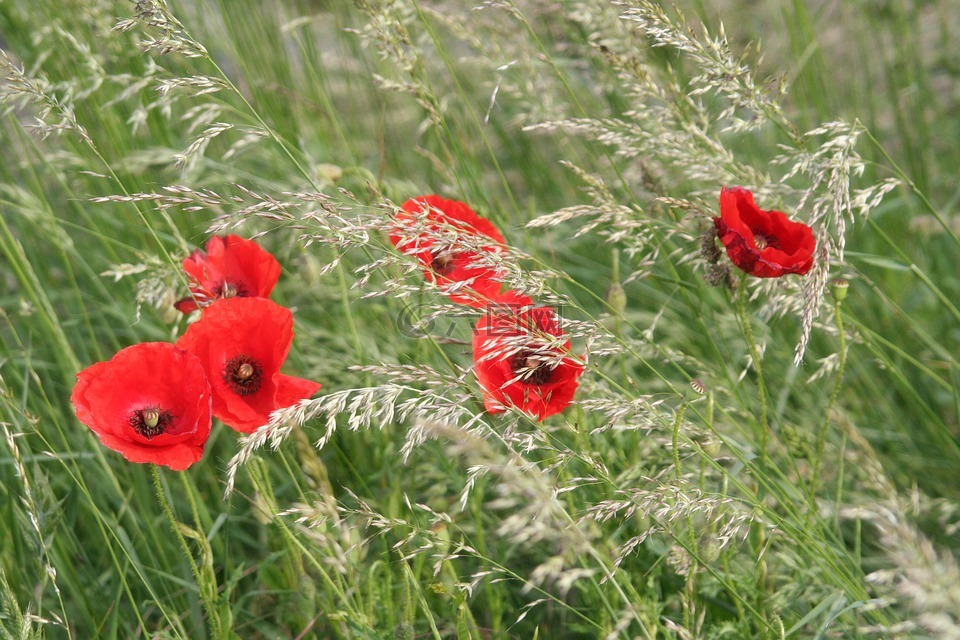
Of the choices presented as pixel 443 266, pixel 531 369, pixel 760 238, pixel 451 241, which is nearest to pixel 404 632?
pixel 531 369

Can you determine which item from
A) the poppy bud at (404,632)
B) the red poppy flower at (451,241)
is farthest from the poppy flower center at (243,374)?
the poppy bud at (404,632)

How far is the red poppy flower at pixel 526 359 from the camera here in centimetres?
111

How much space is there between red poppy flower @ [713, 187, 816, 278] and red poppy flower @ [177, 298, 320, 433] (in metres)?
0.57

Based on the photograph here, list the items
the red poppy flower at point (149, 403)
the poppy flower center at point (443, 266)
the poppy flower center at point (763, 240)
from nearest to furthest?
the red poppy flower at point (149, 403)
the poppy flower center at point (763, 240)
the poppy flower center at point (443, 266)

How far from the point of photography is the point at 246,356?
3.92 feet

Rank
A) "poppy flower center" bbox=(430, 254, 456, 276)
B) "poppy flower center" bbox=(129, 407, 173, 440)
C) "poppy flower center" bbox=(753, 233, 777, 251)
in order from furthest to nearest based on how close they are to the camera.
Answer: "poppy flower center" bbox=(430, 254, 456, 276), "poppy flower center" bbox=(753, 233, 777, 251), "poppy flower center" bbox=(129, 407, 173, 440)

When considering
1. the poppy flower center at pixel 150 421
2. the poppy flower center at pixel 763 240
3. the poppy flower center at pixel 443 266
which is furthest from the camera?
the poppy flower center at pixel 443 266

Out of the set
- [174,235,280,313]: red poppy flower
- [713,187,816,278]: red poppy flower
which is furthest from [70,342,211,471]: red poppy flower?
[713,187,816,278]: red poppy flower

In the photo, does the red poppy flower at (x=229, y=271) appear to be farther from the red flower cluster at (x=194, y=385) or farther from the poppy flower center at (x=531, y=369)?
the poppy flower center at (x=531, y=369)

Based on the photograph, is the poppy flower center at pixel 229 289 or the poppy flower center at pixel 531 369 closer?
the poppy flower center at pixel 531 369

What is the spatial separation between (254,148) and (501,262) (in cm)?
152

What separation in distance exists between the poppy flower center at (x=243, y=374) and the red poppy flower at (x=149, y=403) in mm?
69

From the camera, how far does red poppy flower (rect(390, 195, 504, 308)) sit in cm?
114

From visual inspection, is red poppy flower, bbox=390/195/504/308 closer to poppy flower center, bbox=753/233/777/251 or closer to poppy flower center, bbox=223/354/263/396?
poppy flower center, bbox=223/354/263/396
